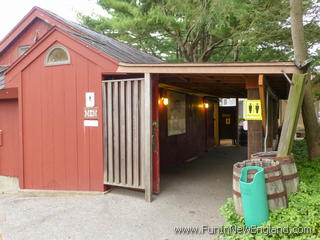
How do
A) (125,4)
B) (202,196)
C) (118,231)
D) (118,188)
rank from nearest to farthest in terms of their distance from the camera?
(118,231)
(202,196)
(118,188)
(125,4)

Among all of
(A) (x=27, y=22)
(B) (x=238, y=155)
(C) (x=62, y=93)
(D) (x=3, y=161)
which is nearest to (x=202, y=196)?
(C) (x=62, y=93)

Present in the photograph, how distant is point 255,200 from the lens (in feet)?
8.16

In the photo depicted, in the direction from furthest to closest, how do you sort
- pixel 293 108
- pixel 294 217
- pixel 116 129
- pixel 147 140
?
pixel 116 129
pixel 147 140
pixel 293 108
pixel 294 217

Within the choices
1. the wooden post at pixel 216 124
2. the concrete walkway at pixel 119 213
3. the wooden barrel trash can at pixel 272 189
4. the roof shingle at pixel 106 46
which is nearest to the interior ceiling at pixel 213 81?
the roof shingle at pixel 106 46

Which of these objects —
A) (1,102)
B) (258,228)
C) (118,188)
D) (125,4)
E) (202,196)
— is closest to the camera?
(258,228)

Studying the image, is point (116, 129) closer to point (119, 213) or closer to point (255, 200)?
point (119, 213)

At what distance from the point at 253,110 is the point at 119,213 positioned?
2693 mm

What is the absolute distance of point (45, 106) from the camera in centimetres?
540

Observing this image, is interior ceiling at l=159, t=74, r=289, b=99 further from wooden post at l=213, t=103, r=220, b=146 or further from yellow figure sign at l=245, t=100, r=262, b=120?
wooden post at l=213, t=103, r=220, b=146

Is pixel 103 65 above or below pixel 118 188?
above

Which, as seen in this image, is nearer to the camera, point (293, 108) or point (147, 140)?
point (293, 108)

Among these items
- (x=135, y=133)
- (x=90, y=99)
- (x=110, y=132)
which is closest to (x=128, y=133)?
(x=135, y=133)

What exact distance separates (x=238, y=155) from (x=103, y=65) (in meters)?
6.19

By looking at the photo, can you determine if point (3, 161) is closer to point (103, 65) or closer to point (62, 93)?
point (62, 93)
